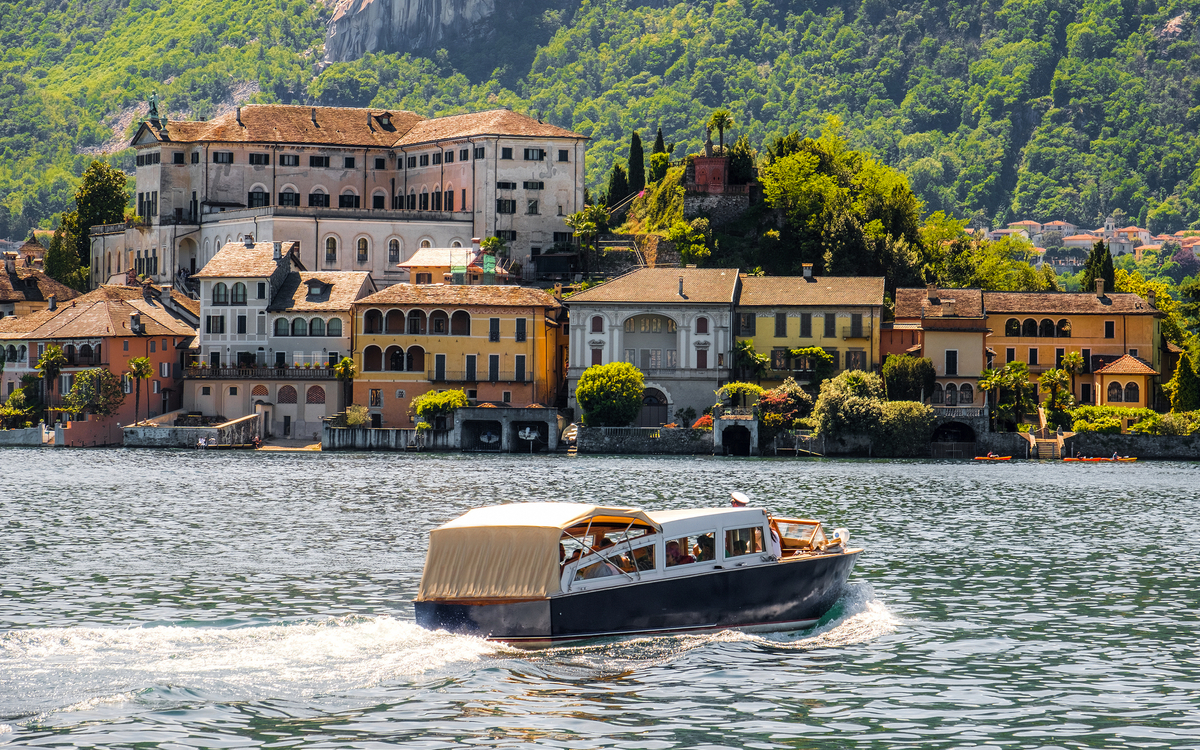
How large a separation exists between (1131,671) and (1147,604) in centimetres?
890

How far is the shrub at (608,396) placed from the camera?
10062cm

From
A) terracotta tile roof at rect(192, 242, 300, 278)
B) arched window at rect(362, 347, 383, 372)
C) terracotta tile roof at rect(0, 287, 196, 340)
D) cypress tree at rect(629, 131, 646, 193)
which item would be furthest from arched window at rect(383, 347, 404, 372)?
cypress tree at rect(629, 131, 646, 193)

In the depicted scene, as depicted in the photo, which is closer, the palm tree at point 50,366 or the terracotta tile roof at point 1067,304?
the palm tree at point 50,366

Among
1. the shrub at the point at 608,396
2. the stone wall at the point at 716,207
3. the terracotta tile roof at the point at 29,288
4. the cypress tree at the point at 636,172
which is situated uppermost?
the cypress tree at the point at 636,172

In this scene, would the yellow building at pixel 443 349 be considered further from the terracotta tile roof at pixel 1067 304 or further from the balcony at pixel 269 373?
the terracotta tile roof at pixel 1067 304

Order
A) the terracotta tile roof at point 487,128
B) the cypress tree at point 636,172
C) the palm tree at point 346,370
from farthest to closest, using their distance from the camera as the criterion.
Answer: the cypress tree at point 636,172
the terracotta tile roof at point 487,128
the palm tree at point 346,370

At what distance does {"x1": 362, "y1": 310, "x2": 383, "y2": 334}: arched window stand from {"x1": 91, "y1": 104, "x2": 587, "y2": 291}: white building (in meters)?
23.1

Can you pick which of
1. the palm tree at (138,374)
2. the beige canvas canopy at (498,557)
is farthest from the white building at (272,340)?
the beige canvas canopy at (498,557)

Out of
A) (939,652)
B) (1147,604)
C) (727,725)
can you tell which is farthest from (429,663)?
(1147,604)

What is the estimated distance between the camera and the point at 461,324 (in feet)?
355

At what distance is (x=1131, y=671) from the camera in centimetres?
3070

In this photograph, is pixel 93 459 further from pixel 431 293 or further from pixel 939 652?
pixel 939 652

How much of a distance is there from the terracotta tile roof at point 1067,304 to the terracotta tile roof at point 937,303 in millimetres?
4097

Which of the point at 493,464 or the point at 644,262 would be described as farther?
the point at 644,262
